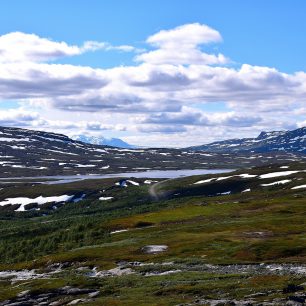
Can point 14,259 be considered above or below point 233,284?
below

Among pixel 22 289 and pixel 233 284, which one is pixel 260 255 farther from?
pixel 22 289

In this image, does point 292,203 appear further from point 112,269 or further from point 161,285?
point 161,285

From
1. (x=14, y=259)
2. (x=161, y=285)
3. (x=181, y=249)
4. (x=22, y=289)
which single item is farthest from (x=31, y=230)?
(x=161, y=285)

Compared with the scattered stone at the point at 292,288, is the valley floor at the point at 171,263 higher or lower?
lower

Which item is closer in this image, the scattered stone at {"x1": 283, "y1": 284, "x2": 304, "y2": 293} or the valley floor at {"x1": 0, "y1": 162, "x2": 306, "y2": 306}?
the scattered stone at {"x1": 283, "y1": 284, "x2": 304, "y2": 293}

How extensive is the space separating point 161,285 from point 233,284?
873 cm

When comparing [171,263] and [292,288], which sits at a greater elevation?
[292,288]

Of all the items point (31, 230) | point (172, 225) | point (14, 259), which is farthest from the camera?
point (31, 230)

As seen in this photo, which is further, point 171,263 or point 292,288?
point 171,263

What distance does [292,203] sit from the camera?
141 meters

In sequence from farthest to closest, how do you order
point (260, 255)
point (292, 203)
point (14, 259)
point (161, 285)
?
1. point (292, 203)
2. point (14, 259)
3. point (260, 255)
4. point (161, 285)

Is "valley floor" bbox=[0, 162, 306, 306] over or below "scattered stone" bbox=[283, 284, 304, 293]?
below

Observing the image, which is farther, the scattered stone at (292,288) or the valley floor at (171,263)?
the valley floor at (171,263)

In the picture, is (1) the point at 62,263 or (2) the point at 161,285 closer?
(2) the point at 161,285
